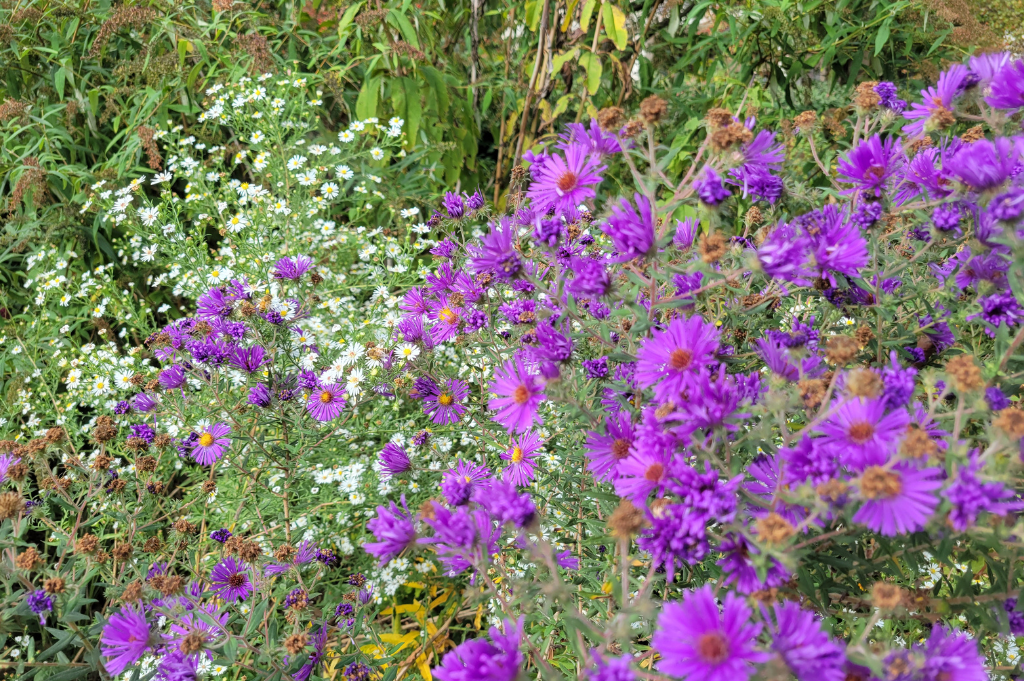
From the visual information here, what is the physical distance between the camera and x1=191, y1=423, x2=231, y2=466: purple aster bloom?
1566mm

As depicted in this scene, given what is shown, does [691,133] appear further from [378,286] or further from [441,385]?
[441,385]

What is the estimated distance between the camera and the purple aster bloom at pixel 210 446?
1.57 meters

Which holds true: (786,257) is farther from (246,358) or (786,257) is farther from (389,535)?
(246,358)

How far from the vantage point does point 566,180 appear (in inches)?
42.9

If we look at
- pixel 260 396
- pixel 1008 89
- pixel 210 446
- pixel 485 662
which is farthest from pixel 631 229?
pixel 210 446

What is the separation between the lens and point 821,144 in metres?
2.22

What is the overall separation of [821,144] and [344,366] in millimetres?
1636

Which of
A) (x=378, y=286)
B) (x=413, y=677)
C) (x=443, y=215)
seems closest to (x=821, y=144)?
(x=443, y=215)

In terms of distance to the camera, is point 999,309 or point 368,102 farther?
point 368,102

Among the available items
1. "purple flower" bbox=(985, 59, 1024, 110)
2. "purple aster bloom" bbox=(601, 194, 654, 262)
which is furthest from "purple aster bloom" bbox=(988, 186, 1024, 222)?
"purple aster bloom" bbox=(601, 194, 654, 262)

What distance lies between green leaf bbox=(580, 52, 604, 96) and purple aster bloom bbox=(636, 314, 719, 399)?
1599 millimetres

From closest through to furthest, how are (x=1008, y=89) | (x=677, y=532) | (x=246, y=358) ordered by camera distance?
(x=677, y=532)
(x=1008, y=89)
(x=246, y=358)

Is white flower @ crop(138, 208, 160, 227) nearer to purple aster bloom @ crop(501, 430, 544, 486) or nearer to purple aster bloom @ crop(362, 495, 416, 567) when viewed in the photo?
purple aster bloom @ crop(501, 430, 544, 486)

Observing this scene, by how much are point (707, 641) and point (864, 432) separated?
0.31 metres
